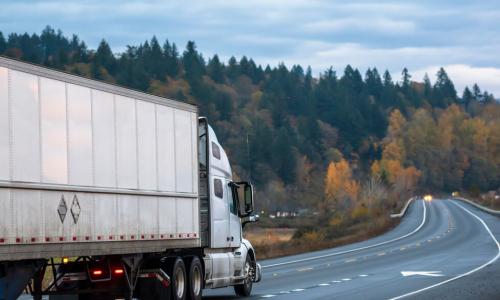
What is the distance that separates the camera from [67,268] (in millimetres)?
18547

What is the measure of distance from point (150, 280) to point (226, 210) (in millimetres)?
4169

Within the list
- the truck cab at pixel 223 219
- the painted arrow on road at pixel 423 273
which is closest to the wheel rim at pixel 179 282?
the truck cab at pixel 223 219

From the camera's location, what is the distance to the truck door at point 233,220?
2422cm

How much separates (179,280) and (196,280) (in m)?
0.96

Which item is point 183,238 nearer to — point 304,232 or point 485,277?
point 485,277

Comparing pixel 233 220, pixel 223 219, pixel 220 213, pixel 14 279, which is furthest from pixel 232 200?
pixel 14 279

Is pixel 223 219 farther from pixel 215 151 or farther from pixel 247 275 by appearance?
pixel 247 275

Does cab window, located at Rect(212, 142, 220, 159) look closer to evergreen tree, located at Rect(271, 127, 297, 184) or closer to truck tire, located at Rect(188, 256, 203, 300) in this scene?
truck tire, located at Rect(188, 256, 203, 300)

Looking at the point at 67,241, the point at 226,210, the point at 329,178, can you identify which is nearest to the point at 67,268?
the point at 67,241

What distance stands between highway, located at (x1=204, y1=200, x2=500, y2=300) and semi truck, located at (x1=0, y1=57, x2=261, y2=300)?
254cm

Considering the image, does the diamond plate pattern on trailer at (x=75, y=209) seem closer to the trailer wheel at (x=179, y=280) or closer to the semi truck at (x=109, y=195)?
the semi truck at (x=109, y=195)

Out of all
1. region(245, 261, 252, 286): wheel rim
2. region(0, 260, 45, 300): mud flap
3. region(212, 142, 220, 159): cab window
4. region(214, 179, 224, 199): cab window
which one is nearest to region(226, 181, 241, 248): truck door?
region(214, 179, 224, 199): cab window

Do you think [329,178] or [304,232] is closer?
[304,232]

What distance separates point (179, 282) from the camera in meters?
20.9
